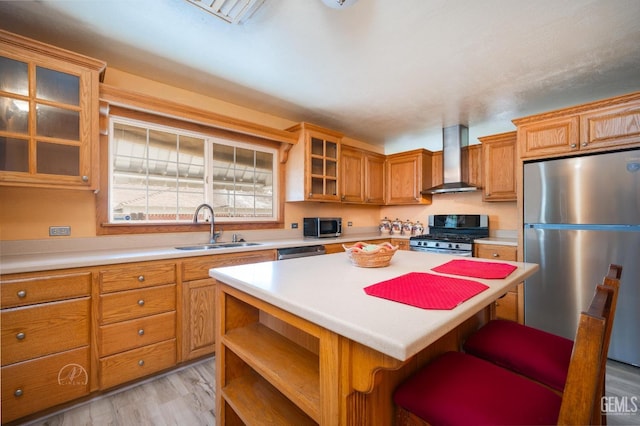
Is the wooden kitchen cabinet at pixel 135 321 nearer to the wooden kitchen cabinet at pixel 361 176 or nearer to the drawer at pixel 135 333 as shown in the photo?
the drawer at pixel 135 333

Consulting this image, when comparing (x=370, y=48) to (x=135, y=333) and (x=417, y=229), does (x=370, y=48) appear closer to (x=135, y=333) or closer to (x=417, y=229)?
(x=135, y=333)

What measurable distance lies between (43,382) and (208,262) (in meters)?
1.12

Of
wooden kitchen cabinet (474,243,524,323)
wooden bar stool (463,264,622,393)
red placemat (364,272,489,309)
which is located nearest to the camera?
red placemat (364,272,489,309)

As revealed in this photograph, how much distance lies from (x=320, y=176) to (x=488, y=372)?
9.02ft

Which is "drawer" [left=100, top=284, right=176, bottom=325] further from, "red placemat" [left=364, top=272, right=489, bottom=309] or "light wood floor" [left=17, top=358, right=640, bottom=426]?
"red placemat" [left=364, top=272, right=489, bottom=309]

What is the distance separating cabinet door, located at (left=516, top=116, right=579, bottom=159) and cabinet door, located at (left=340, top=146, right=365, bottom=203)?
1953mm

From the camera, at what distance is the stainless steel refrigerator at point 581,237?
6.99 ft

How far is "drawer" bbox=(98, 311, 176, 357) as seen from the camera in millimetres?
1790

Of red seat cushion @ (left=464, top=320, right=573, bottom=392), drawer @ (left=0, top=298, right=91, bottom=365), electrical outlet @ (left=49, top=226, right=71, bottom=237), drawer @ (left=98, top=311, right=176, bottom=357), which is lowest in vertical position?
drawer @ (left=98, top=311, right=176, bottom=357)

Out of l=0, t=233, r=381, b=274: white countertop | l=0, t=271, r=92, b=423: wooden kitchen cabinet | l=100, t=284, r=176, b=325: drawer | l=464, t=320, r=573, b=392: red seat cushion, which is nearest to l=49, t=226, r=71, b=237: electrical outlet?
l=0, t=233, r=381, b=274: white countertop

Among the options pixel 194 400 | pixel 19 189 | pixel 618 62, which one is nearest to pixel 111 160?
pixel 19 189

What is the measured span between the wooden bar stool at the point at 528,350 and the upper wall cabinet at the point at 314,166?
2.32m

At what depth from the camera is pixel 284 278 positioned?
3.90ft

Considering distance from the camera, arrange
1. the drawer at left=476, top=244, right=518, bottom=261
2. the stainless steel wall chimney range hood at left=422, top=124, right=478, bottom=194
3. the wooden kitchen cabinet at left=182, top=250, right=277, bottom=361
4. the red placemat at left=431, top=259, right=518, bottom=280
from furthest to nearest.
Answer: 1. the stainless steel wall chimney range hood at left=422, top=124, right=478, bottom=194
2. the drawer at left=476, top=244, right=518, bottom=261
3. the wooden kitchen cabinet at left=182, top=250, right=277, bottom=361
4. the red placemat at left=431, top=259, right=518, bottom=280
